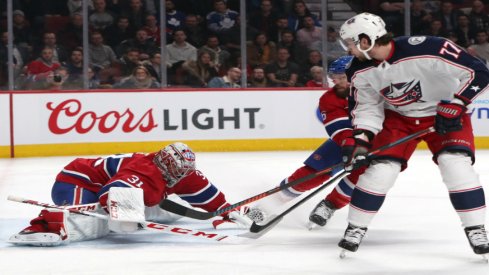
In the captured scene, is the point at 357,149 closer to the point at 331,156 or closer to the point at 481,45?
the point at 331,156

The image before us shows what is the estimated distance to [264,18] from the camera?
893cm

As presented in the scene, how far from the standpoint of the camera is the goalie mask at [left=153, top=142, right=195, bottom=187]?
4277 mm

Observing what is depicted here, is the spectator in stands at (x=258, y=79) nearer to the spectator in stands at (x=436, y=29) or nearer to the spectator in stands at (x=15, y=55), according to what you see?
the spectator in stands at (x=436, y=29)

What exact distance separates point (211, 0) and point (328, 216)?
456 cm

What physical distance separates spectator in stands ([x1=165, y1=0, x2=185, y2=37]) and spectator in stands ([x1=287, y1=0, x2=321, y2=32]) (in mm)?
986

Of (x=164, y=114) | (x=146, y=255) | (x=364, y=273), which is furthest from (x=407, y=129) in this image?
(x=164, y=114)

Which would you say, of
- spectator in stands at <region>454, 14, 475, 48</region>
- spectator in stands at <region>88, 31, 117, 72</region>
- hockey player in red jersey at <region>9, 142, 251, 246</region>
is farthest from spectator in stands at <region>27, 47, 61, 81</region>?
hockey player in red jersey at <region>9, 142, 251, 246</region>

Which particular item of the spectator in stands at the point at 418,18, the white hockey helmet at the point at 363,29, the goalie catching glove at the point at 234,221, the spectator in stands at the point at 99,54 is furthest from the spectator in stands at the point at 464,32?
the white hockey helmet at the point at 363,29

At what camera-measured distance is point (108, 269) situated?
145 inches

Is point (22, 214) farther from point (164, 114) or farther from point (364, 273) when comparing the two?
point (164, 114)

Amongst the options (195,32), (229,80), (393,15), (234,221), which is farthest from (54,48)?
(234,221)

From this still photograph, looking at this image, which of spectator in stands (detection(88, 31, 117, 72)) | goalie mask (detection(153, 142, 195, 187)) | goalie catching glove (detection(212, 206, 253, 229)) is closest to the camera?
goalie mask (detection(153, 142, 195, 187))

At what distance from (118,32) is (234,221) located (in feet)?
14.4

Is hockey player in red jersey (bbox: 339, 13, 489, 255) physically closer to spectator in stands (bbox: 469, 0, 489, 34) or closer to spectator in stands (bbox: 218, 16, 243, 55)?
spectator in stands (bbox: 218, 16, 243, 55)
